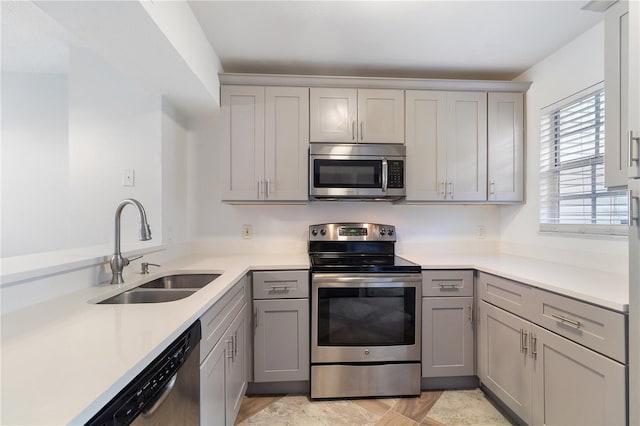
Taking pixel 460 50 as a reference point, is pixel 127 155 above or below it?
below

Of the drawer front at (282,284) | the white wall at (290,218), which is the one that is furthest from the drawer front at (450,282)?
the drawer front at (282,284)

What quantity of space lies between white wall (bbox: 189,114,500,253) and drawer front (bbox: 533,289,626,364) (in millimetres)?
1158

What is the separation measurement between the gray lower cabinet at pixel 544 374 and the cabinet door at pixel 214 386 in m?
1.62

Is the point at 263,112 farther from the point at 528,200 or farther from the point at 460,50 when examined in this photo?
the point at 528,200

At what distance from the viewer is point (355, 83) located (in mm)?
2193

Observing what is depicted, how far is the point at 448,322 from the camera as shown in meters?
1.97

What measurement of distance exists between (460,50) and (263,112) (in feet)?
5.00

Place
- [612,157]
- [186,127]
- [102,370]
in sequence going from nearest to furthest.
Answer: [102,370] < [612,157] < [186,127]

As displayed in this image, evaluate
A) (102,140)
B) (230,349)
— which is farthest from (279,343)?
(102,140)

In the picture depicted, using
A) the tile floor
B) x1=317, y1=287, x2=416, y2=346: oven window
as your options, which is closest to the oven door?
x1=317, y1=287, x2=416, y2=346: oven window

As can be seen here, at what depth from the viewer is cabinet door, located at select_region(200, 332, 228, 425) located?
3.71 ft

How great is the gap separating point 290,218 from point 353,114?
103cm

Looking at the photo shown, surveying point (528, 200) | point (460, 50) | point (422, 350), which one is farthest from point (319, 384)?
point (460, 50)

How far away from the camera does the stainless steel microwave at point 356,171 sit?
215 cm
